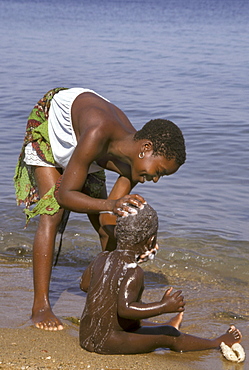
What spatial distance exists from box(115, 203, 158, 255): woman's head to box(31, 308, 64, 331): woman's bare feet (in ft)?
2.22

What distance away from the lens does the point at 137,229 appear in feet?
11.2

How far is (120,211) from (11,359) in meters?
0.95

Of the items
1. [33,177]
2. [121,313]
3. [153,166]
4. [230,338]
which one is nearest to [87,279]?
[121,313]

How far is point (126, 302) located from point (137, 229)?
1.32 ft

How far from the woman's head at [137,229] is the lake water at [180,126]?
35.5 inches

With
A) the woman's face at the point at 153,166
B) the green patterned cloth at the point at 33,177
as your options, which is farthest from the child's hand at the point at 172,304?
the green patterned cloth at the point at 33,177

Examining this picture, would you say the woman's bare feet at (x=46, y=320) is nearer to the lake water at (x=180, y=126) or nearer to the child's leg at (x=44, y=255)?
the child's leg at (x=44, y=255)

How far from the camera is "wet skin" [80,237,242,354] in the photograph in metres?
3.28

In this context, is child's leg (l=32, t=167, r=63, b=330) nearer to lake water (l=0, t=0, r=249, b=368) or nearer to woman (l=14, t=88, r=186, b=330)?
woman (l=14, t=88, r=186, b=330)

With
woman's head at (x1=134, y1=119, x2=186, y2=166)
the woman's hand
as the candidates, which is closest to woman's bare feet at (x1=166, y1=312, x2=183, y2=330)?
the woman's hand

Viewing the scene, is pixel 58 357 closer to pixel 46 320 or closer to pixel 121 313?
pixel 121 313

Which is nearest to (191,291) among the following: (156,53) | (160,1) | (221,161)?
(221,161)

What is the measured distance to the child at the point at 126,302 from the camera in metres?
3.29

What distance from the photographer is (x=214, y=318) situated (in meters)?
4.20
